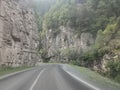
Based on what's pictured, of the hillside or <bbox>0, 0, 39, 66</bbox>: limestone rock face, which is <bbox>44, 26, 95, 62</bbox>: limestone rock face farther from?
<bbox>0, 0, 39, 66</bbox>: limestone rock face

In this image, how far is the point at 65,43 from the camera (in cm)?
10612

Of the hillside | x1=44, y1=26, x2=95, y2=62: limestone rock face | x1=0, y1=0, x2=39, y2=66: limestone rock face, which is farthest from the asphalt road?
x1=44, y1=26, x2=95, y2=62: limestone rock face

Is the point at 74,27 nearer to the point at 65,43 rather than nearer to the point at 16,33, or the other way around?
the point at 65,43

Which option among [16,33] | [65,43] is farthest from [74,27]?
[16,33]

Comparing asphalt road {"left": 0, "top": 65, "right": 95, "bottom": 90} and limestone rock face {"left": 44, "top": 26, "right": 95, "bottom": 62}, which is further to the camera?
limestone rock face {"left": 44, "top": 26, "right": 95, "bottom": 62}

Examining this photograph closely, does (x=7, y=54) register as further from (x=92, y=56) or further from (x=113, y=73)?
(x=92, y=56)

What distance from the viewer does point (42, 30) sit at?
13025 cm

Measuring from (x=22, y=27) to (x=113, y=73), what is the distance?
68.1ft

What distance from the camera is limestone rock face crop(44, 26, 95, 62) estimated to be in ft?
316

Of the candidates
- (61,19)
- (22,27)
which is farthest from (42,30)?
(22,27)

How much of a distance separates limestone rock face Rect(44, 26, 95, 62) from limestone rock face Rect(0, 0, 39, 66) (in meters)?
37.6

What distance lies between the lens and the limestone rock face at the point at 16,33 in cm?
3809

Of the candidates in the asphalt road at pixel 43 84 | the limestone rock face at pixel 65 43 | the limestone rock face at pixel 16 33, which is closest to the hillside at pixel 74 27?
the limestone rock face at pixel 65 43

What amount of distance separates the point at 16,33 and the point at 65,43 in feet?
202
